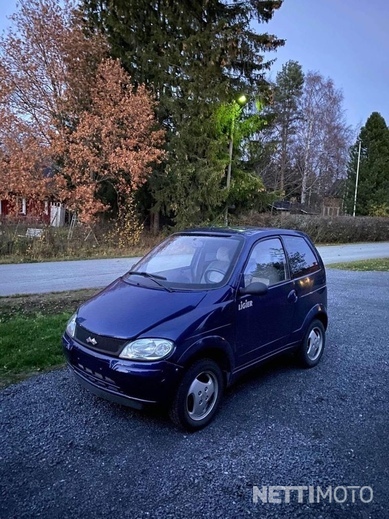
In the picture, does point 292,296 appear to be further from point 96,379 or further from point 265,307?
point 96,379

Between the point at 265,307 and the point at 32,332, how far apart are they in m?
3.45

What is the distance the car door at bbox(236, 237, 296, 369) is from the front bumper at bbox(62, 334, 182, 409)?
83 centimetres

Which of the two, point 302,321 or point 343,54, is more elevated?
point 343,54

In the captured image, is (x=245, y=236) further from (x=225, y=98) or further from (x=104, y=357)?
(x=225, y=98)

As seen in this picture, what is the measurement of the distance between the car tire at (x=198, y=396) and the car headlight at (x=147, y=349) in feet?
0.92

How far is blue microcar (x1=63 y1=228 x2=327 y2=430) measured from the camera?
9.77 ft

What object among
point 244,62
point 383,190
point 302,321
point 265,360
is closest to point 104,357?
point 265,360

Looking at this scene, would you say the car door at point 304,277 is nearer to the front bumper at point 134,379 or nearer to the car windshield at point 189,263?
the car windshield at point 189,263

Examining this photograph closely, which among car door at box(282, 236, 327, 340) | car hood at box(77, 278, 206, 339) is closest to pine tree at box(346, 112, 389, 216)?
car door at box(282, 236, 327, 340)

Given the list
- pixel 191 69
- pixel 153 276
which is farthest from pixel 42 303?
pixel 191 69

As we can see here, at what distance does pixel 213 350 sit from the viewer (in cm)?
325

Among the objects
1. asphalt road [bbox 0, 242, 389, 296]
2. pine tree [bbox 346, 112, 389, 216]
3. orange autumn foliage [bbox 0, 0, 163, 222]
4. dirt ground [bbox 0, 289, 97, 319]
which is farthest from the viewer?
pine tree [bbox 346, 112, 389, 216]

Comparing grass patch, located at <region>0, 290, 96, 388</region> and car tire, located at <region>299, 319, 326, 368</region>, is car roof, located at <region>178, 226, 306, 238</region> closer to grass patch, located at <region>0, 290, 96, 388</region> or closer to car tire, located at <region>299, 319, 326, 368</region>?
car tire, located at <region>299, 319, 326, 368</region>

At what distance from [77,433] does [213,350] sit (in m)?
1.27
